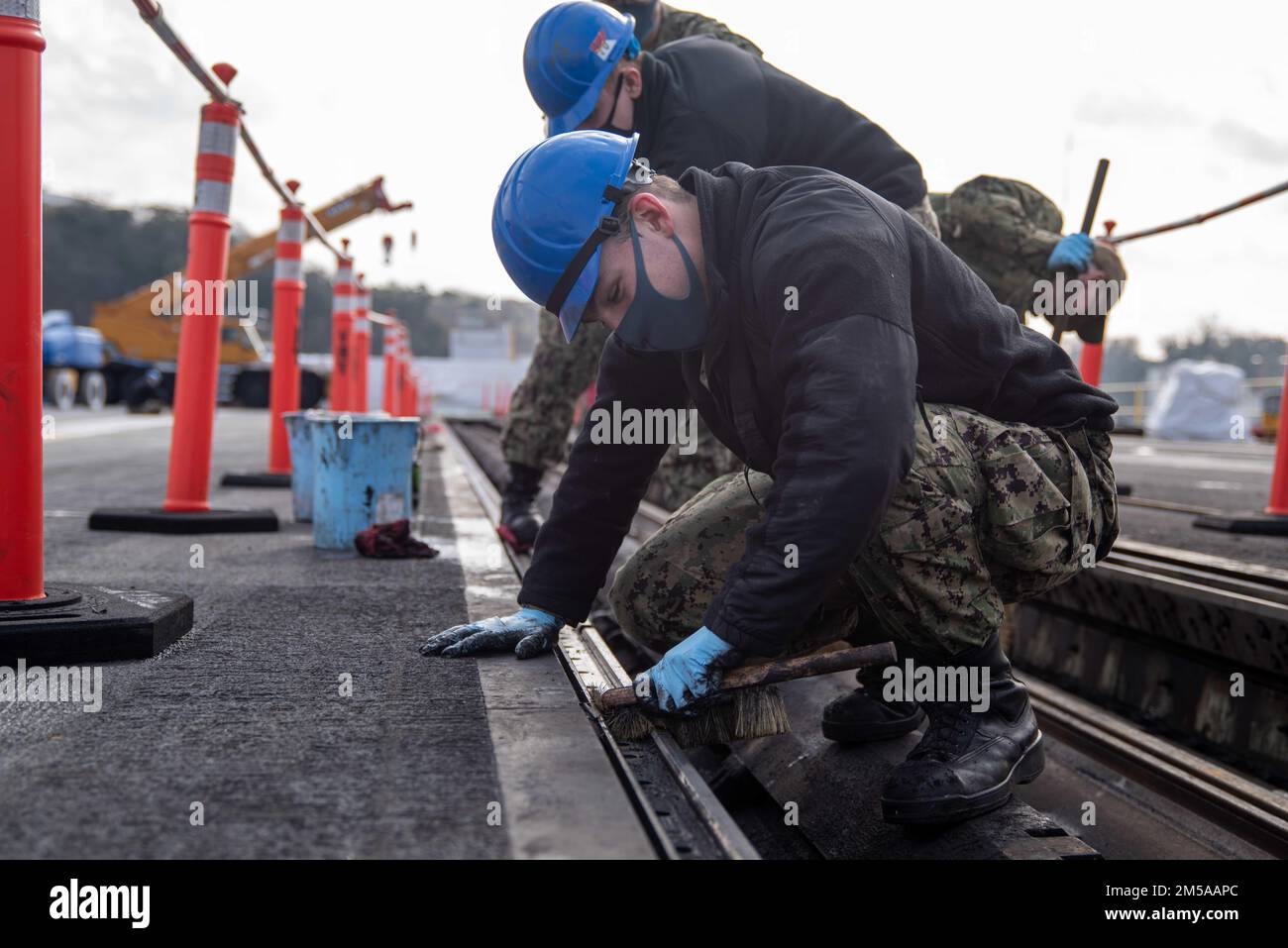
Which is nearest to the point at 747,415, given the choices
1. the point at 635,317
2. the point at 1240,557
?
the point at 635,317

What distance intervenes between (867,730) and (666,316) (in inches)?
49.9

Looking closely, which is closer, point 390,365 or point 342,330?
point 342,330

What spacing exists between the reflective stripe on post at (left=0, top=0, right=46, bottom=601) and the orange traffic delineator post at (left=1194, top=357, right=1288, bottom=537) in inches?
194

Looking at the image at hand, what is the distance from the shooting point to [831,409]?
180 cm

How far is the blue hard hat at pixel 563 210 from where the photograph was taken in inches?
82.6

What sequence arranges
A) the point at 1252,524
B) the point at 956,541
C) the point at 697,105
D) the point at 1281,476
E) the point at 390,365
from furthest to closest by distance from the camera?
1. the point at 390,365
2. the point at 1281,476
3. the point at 1252,524
4. the point at 697,105
5. the point at 956,541

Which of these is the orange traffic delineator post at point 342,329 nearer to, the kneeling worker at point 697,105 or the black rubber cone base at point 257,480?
the black rubber cone base at point 257,480

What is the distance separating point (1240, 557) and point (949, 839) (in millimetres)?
2737

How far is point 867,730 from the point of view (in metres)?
2.77

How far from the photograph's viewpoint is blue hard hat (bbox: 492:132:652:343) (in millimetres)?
2098

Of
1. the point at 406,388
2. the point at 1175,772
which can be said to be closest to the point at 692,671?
the point at 1175,772

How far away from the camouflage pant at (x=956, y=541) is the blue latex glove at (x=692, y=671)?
0.37 m

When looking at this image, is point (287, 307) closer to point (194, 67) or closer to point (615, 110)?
point (194, 67)
